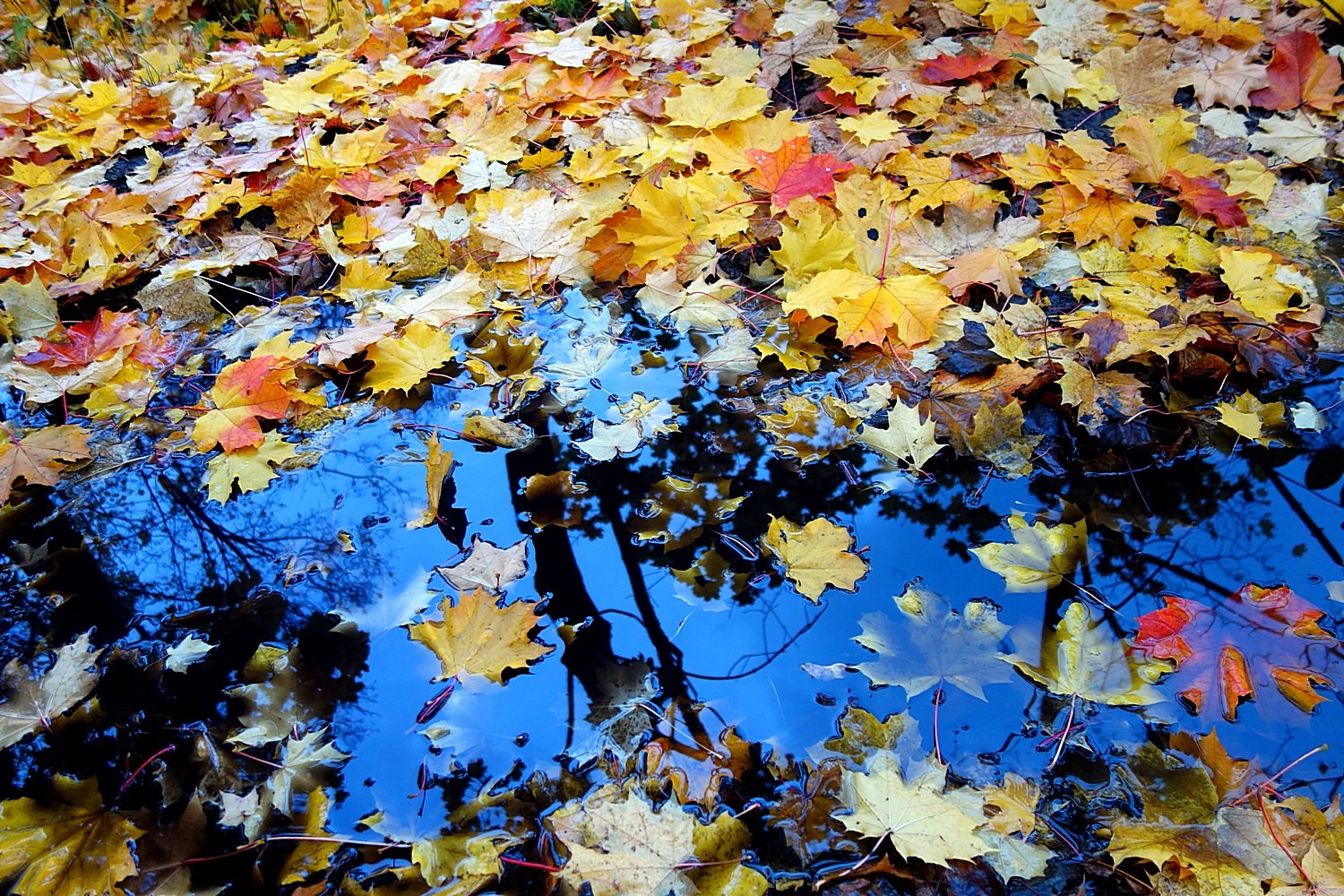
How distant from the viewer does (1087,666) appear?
51.0 inches

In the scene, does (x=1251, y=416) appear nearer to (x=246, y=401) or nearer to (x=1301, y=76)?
(x=1301, y=76)

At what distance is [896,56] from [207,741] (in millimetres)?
2909

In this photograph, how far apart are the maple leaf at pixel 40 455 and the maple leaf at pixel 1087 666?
2.13 meters

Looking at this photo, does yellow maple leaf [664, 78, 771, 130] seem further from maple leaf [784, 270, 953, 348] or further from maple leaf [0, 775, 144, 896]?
maple leaf [0, 775, 144, 896]

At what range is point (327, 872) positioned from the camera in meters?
1.16

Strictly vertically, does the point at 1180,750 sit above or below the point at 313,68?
below

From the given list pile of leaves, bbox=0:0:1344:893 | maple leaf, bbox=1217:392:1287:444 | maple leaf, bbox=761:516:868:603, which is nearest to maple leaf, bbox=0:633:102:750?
pile of leaves, bbox=0:0:1344:893

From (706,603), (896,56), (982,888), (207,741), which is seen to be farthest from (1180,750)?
(896,56)

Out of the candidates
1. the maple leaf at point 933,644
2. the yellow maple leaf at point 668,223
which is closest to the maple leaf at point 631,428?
the yellow maple leaf at point 668,223

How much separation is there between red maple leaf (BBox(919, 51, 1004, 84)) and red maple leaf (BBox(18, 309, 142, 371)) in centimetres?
264

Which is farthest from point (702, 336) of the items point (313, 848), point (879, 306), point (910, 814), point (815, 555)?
point (313, 848)

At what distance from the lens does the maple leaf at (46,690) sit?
1.39m

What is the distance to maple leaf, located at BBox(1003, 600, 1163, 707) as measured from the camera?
1256 millimetres

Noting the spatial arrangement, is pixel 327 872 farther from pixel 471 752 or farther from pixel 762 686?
pixel 762 686
